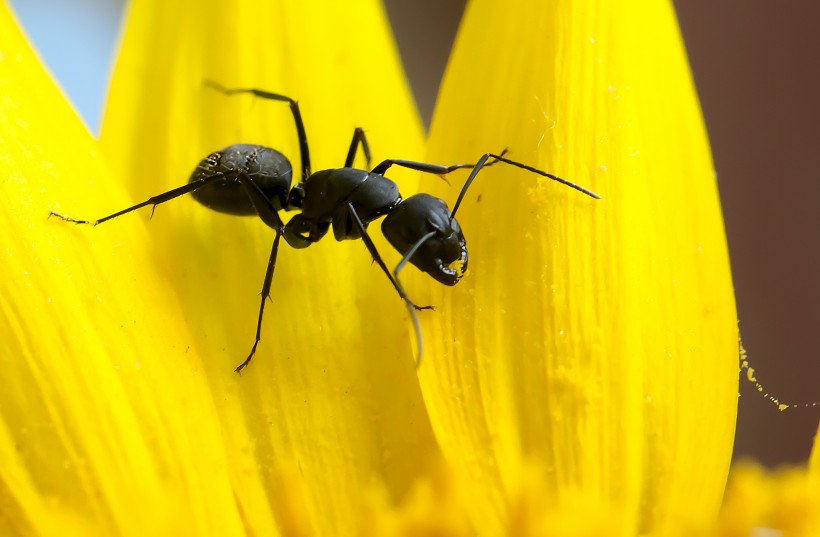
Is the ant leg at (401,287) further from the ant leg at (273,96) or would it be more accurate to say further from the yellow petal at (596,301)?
the ant leg at (273,96)

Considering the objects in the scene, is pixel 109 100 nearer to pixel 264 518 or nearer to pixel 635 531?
pixel 264 518

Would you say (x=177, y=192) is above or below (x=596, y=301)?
above

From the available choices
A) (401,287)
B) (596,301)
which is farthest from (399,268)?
(596,301)

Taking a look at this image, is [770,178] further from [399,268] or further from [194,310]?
[194,310]

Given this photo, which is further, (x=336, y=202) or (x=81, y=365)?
(x=336, y=202)

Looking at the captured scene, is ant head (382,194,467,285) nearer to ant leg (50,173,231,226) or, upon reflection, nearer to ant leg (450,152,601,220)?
ant leg (450,152,601,220)
